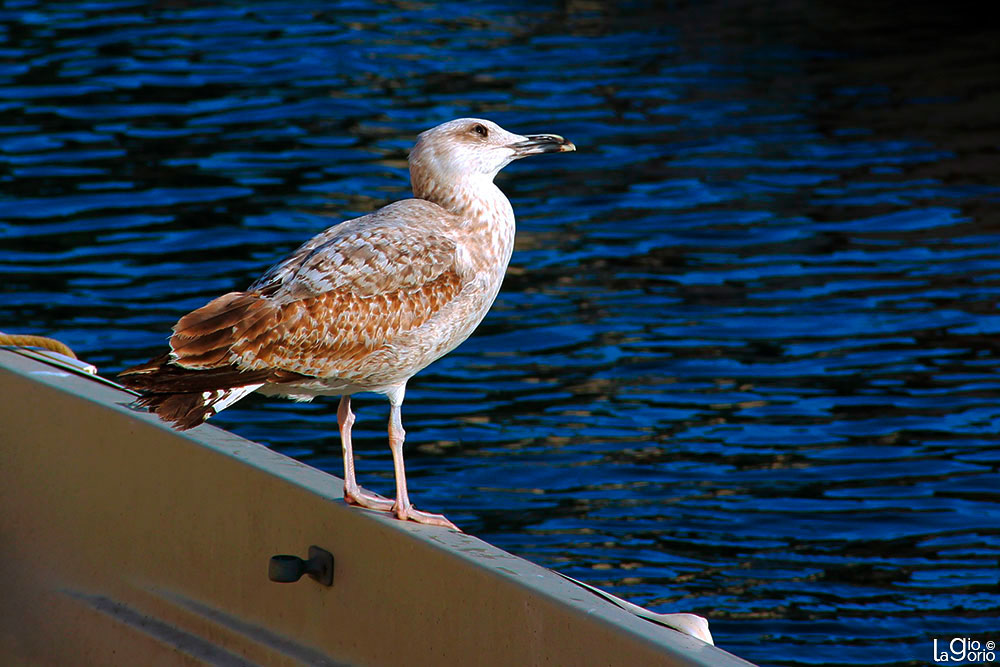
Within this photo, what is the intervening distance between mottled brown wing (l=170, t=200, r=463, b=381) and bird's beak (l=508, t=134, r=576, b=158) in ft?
1.78

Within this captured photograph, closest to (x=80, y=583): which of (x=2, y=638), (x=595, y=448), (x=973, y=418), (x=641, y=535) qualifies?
(x=2, y=638)

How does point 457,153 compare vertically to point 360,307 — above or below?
above

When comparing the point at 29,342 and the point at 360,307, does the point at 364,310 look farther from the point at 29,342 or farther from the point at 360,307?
the point at 29,342

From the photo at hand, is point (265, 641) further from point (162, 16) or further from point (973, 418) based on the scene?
point (162, 16)

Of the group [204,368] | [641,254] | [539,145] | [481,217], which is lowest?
[641,254]

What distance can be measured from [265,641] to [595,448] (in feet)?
10.9

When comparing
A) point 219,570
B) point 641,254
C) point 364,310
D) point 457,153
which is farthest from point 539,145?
point 641,254

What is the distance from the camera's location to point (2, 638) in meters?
6.02

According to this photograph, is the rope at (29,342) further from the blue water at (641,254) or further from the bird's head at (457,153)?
the blue water at (641,254)

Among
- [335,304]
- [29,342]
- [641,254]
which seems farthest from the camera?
[641,254]

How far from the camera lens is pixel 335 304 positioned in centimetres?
477

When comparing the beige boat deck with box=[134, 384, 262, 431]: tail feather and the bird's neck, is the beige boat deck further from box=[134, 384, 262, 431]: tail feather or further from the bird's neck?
the bird's neck

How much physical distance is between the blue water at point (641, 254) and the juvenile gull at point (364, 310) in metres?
2.23

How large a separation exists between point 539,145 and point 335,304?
103 centimetres
